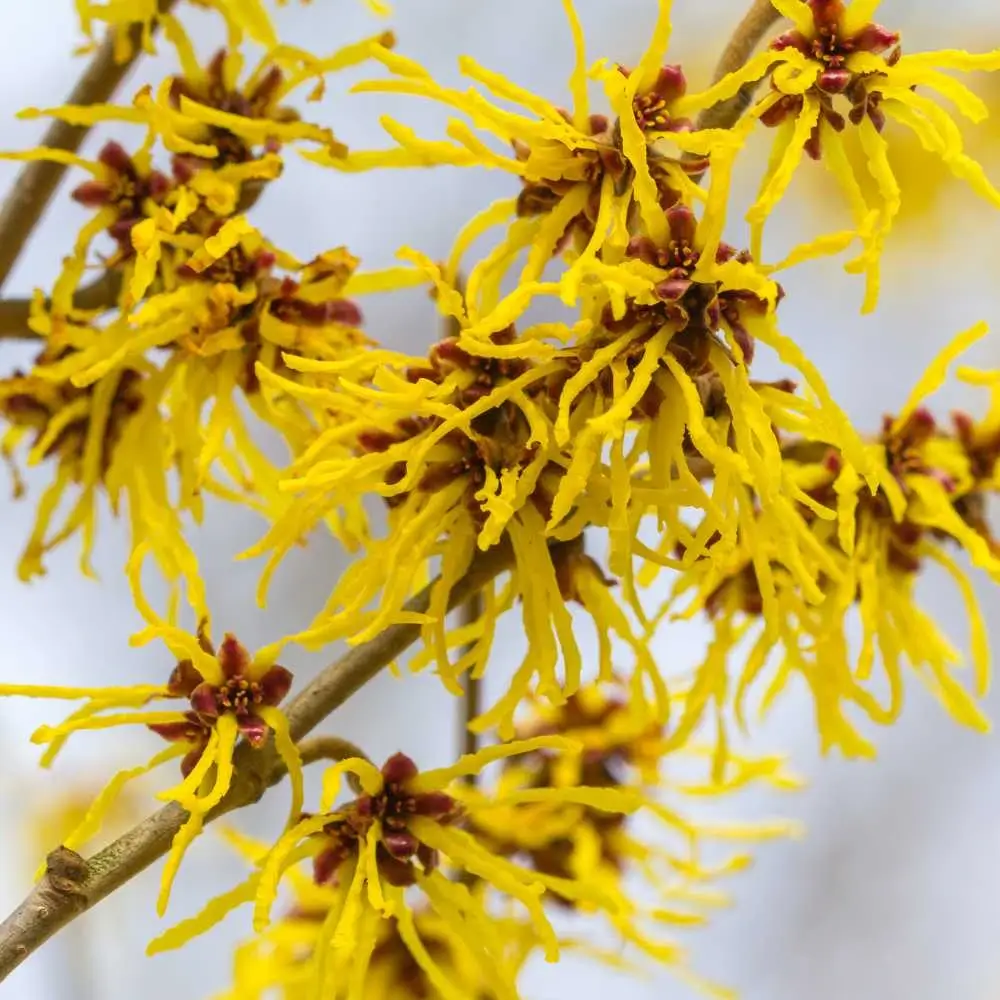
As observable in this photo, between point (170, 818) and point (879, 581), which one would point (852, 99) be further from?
point (170, 818)

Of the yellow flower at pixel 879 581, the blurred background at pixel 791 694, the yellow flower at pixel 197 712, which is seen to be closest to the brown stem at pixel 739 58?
A: the yellow flower at pixel 879 581

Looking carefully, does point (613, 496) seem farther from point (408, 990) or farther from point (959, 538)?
point (408, 990)

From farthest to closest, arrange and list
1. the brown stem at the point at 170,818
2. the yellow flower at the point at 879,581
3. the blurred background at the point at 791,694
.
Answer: the blurred background at the point at 791,694 → the yellow flower at the point at 879,581 → the brown stem at the point at 170,818

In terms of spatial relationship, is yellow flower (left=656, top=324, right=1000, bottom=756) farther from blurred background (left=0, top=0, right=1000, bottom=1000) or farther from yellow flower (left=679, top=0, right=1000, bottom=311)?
blurred background (left=0, top=0, right=1000, bottom=1000)

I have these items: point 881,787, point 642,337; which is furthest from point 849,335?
point 642,337

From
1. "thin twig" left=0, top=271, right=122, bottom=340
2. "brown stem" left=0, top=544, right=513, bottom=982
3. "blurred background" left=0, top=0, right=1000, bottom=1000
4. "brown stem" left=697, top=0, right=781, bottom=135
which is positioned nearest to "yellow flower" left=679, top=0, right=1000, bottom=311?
"brown stem" left=697, top=0, right=781, bottom=135

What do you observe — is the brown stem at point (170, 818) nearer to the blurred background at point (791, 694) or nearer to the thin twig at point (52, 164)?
the thin twig at point (52, 164)
